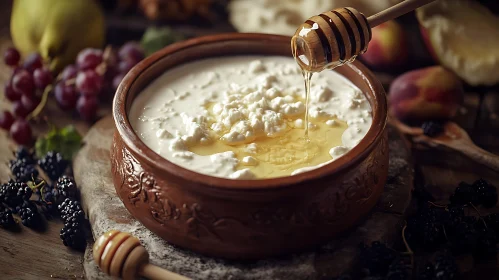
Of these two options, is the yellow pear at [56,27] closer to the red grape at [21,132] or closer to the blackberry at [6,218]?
the red grape at [21,132]

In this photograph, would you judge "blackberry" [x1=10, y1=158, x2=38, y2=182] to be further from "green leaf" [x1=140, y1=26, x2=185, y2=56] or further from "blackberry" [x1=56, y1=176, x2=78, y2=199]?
"green leaf" [x1=140, y1=26, x2=185, y2=56]

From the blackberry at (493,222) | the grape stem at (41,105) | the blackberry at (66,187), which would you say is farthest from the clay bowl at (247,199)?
the grape stem at (41,105)

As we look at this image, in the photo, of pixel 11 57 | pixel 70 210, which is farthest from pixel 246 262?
pixel 11 57

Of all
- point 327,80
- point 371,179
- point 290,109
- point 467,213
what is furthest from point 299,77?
point 467,213

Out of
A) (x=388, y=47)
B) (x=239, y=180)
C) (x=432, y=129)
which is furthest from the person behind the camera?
(x=388, y=47)

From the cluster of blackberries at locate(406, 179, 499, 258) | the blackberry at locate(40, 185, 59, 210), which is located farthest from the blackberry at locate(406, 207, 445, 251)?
the blackberry at locate(40, 185, 59, 210)

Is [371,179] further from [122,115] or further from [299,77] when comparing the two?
[122,115]

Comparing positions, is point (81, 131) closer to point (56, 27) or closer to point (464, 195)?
point (56, 27)
